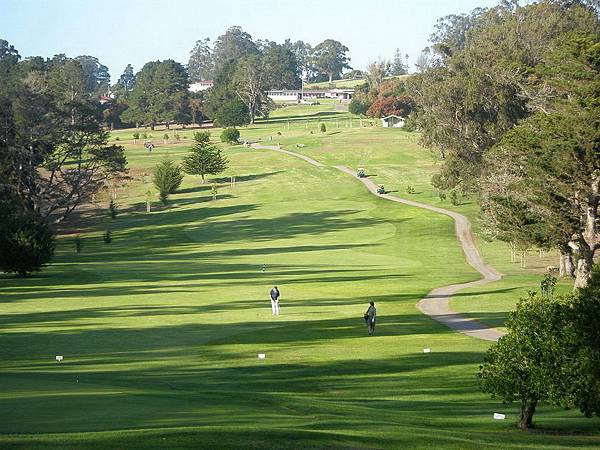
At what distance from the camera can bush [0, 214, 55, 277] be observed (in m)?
64.1

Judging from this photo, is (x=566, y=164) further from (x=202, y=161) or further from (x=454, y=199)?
(x=202, y=161)

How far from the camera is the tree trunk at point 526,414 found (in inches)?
943

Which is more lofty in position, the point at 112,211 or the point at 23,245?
the point at 23,245

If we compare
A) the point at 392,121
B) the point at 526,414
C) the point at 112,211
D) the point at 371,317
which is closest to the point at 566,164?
the point at 371,317

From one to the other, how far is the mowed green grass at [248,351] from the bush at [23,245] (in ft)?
4.59

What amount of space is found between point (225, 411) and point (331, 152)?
5293 inches

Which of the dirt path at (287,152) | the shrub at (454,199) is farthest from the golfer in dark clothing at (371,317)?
the dirt path at (287,152)

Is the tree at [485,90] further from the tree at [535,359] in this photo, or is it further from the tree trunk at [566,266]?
the tree at [535,359]

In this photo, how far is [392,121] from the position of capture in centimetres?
19850

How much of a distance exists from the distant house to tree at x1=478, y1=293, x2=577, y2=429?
173m

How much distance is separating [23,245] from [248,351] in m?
33.4

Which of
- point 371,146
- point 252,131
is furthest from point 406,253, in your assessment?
→ point 252,131

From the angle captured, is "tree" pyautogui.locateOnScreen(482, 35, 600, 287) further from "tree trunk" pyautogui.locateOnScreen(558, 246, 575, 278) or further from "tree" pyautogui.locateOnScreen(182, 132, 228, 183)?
"tree" pyautogui.locateOnScreen(182, 132, 228, 183)

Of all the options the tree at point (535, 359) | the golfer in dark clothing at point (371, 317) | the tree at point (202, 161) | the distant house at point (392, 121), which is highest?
the distant house at point (392, 121)
